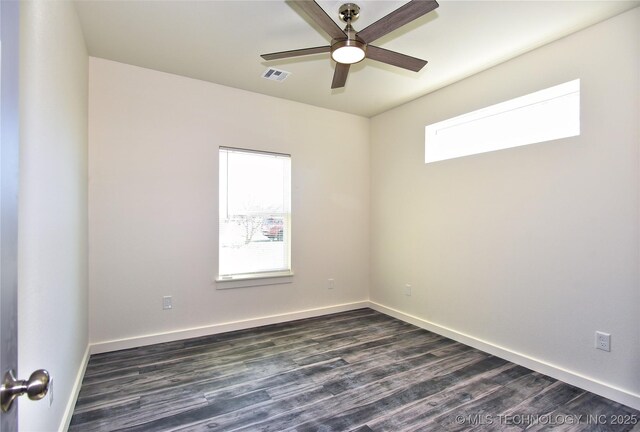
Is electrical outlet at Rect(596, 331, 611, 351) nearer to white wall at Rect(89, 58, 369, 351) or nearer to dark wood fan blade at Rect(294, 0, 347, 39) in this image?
white wall at Rect(89, 58, 369, 351)

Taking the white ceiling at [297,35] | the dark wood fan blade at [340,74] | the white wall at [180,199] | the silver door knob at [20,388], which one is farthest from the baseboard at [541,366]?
the silver door knob at [20,388]

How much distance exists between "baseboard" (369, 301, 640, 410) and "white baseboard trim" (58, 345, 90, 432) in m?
3.25

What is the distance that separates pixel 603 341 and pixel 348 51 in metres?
2.77

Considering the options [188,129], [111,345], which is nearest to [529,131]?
[188,129]

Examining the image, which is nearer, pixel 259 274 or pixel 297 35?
pixel 297 35

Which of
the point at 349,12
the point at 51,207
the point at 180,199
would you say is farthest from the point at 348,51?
the point at 180,199

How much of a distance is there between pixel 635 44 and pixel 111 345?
4.83 meters

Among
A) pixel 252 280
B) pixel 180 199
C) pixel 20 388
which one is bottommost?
pixel 252 280

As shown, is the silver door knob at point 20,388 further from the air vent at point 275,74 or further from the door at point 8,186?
the air vent at point 275,74

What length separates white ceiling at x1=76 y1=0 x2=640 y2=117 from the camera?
223cm

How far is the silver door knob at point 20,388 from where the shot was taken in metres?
0.62

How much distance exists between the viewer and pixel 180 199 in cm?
335

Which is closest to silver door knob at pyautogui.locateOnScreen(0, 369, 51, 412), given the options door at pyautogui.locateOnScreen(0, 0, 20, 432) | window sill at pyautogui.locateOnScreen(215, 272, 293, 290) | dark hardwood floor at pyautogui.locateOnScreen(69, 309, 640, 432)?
door at pyautogui.locateOnScreen(0, 0, 20, 432)

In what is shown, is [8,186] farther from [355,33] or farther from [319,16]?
[355,33]
